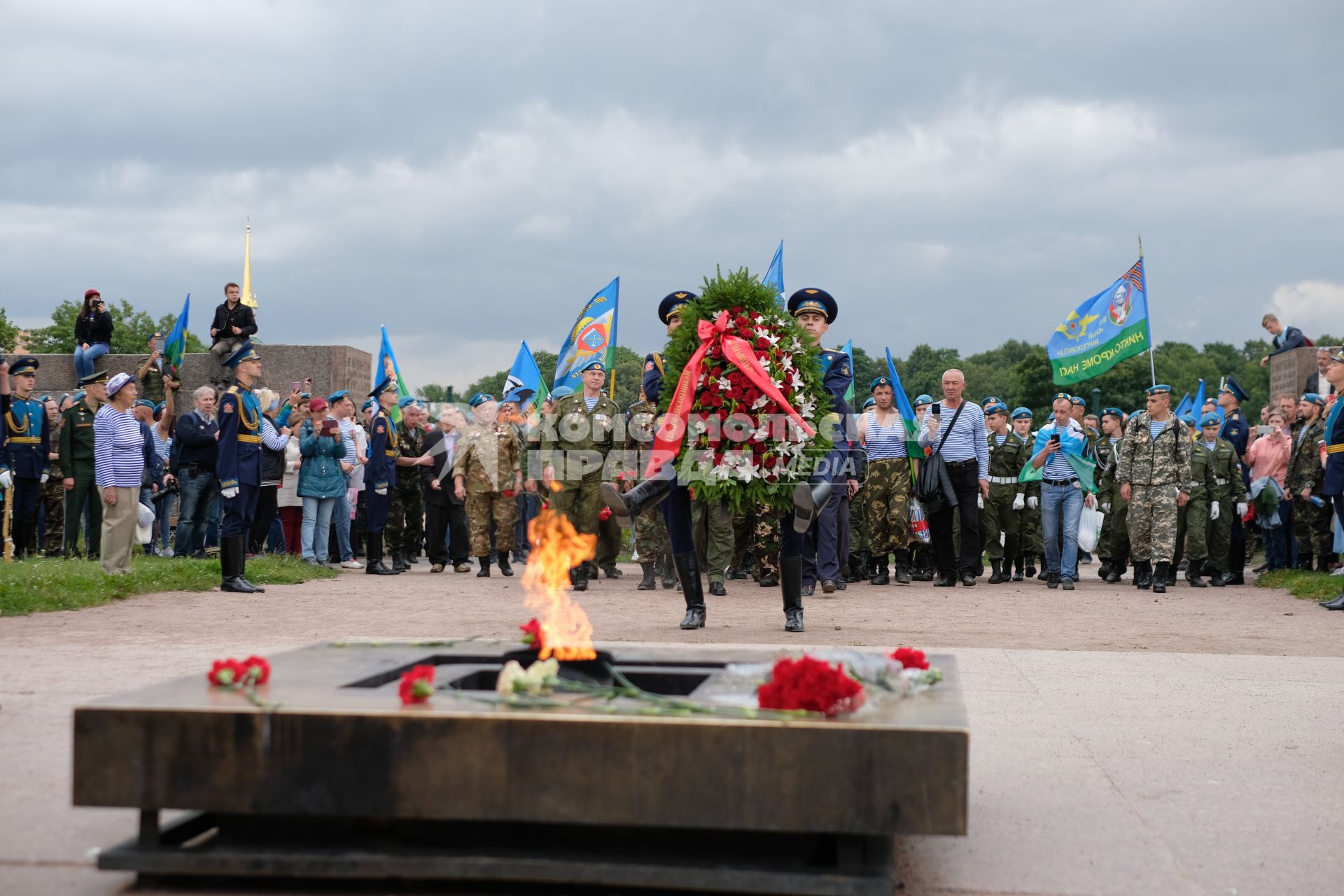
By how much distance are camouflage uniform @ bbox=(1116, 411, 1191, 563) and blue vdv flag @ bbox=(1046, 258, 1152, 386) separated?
472cm

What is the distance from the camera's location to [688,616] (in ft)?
31.0

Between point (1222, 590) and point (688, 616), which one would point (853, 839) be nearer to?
point (688, 616)

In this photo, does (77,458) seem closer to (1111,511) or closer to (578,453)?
(578,453)

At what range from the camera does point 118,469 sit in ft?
40.8

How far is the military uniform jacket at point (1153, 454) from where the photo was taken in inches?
605

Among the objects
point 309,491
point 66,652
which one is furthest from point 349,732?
point 309,491

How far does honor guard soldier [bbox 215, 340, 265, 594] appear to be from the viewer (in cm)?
1262

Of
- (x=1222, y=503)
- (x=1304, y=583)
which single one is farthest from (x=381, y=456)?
(x=1304, y=583)

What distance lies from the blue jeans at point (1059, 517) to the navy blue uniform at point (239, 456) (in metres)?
9.37

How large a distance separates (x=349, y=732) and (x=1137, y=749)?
367 centimetres

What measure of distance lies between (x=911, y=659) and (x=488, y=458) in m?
12.1

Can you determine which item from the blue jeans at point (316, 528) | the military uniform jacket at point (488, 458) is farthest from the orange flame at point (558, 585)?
the blue jeans at point (316, 528)

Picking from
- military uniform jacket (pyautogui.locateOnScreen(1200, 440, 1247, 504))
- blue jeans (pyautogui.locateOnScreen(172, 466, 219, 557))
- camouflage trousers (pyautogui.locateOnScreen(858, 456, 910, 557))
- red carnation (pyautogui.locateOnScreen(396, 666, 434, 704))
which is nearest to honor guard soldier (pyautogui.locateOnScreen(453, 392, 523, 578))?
blue jeans (pyautogui.locateOnScreen(172, 466, 219, 557))

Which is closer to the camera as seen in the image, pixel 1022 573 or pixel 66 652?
pixel 66 652
